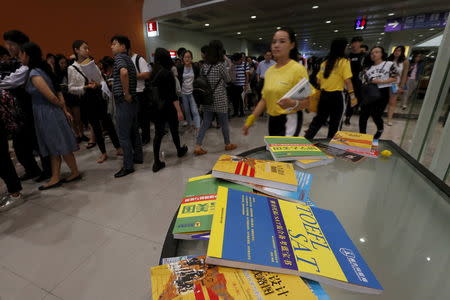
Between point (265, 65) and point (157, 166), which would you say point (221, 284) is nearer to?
point (157, 166)

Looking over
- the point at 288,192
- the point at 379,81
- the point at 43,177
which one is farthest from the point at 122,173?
the point at 379,81

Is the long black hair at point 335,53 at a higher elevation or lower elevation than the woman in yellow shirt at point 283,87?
higher

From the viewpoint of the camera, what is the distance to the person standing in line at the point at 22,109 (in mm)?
2023

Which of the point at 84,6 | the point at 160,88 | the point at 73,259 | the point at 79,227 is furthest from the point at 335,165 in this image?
the point at 84,6

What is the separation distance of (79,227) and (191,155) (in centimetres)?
164

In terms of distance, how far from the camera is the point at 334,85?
7.70 feet

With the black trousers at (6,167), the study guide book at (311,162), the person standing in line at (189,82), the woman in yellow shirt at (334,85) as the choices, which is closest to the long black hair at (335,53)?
the woman in yellow shirt at (334,85)

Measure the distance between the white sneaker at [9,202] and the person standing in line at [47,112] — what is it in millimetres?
233

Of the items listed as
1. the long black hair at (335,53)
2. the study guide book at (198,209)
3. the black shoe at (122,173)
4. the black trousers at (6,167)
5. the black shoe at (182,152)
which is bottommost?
the black shoe at (122,173)

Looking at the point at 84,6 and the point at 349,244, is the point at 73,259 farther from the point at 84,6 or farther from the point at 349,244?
the point at 84,6

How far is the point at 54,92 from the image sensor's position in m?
2.17

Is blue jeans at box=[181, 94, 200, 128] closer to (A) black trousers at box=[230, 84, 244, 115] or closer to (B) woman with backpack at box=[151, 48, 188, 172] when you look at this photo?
(B) woman with backpack at box=[151, 48, 188, 172]

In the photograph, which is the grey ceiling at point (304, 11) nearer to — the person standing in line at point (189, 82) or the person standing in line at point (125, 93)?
the person standing in line at point (189, 82)

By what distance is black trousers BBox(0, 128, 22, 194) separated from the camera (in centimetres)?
198
